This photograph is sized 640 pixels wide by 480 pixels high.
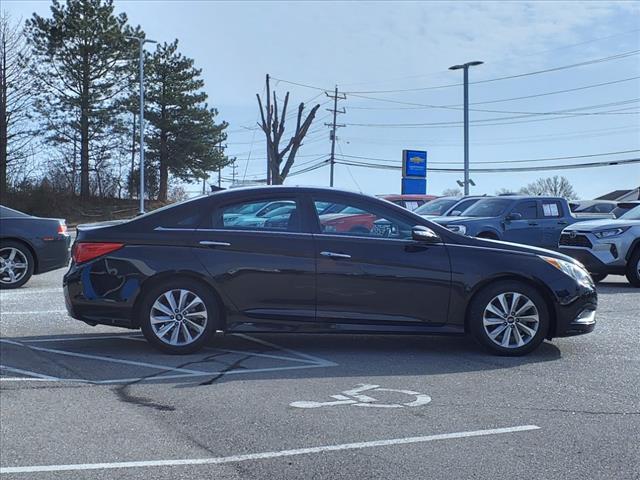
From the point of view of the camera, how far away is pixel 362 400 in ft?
17.9

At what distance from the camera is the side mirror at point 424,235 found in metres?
6.84

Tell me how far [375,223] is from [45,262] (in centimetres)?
704

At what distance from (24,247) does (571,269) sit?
8.54 m

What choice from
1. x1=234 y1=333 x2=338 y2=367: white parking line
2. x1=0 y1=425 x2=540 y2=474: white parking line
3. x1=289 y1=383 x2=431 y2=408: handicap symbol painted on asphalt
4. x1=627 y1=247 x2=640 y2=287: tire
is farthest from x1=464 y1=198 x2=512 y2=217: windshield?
x1=0 y1=425 x2=540 y2=474: white parking line

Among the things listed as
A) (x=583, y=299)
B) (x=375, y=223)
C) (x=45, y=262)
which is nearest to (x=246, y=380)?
(x=375, y=223)

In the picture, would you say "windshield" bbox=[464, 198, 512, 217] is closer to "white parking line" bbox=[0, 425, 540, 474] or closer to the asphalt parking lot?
the asphalt parking lot

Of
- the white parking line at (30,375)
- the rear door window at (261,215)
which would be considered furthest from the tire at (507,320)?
the white parking line at (30,375)

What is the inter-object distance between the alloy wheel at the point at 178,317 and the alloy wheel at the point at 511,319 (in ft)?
8.62

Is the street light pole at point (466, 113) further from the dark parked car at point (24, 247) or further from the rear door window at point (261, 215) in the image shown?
the rear door window at point (261, 215)

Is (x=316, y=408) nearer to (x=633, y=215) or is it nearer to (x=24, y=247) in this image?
(x=24, y=247)

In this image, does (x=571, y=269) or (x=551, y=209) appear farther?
(x=551, y=209)

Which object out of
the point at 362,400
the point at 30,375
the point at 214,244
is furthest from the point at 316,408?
the point at 30,375

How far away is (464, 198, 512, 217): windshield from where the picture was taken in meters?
16.6

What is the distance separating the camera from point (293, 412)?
5164 mm
